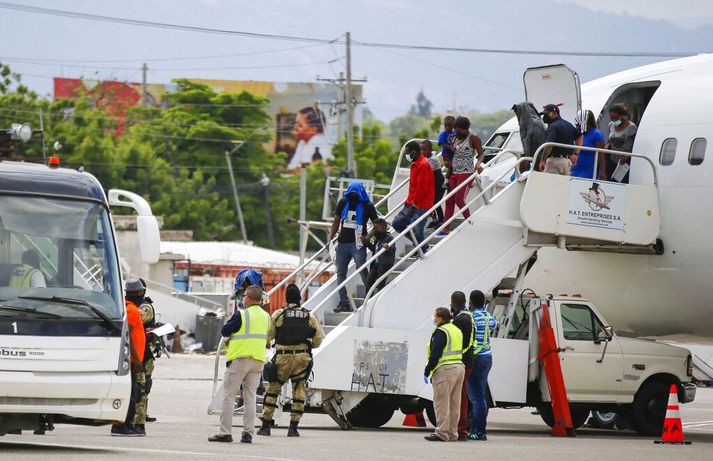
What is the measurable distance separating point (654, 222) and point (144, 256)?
28.2ft

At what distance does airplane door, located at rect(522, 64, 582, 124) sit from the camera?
21.1 metres

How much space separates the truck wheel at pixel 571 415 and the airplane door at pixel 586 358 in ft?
1.86

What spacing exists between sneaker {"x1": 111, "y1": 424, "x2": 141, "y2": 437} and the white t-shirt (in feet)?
404

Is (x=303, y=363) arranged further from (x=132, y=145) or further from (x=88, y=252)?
(x=132, y=145)

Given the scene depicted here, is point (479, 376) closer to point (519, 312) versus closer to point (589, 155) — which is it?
point (519, 312)

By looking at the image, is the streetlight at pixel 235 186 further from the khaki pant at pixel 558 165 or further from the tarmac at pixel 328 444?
the khaki pant at pixel 558 165

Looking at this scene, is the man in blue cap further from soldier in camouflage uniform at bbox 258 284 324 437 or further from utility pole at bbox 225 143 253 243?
utility pole at bbox 225 143 253 243

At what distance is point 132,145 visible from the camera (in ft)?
282

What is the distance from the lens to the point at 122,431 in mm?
16562

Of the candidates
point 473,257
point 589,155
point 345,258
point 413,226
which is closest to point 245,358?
point 413,226

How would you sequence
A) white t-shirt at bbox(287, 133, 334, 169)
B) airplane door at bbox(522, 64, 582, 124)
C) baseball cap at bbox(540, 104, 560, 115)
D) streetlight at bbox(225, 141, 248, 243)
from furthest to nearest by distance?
white t-shirt at bbox(287, 133, 334, 169) → streetlight at bbox(225, 141, 248, 243) → airplane door at bbox(522, 64, 582, 124) → baseball cap at bbox(540, 104, 560, 115)

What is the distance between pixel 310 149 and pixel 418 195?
121 m

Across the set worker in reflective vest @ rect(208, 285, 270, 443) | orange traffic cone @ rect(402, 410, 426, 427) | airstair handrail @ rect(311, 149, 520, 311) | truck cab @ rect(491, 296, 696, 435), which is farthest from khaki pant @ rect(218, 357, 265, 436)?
orange traffic cone @ rect(402, 410, 426, 427)

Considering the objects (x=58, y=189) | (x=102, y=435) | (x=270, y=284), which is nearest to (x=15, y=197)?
(x=58, y=189)
